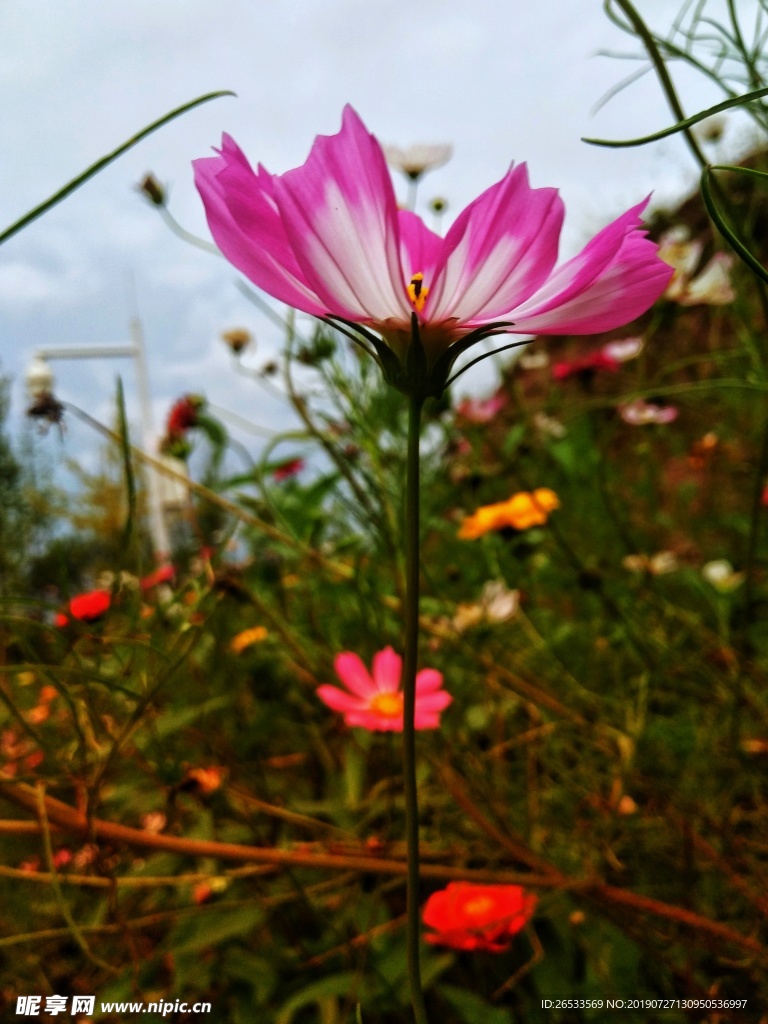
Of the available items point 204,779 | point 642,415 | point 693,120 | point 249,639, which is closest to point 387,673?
point 204,779

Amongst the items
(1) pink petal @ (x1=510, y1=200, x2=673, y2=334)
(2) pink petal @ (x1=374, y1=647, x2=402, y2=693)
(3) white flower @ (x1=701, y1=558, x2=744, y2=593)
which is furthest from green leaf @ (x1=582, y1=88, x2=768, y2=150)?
(3) white flower @ (x1=701, y1=558, x2=744, y2=593)

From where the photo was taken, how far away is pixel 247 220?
0.50 feet

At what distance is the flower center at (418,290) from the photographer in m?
0.19

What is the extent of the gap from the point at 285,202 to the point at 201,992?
0.42 m

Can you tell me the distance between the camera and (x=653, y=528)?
1043 millimetres

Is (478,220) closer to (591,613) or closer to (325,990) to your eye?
(325,990)

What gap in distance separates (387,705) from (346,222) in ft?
0.93

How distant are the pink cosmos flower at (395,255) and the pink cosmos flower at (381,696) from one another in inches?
7.7

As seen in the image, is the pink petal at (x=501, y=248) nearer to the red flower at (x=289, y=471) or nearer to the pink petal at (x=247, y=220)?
the pink petal at (x=247, y=220)

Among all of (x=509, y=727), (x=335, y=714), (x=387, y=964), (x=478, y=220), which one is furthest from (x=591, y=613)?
(x=478, y=220)

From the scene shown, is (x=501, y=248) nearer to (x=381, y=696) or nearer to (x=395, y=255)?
(x=395, y=255)

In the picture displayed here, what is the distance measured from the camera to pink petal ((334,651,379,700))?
0.39 m

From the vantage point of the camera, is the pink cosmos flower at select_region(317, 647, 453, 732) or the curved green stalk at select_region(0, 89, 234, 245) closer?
the curved green stalk at select_region(0, 89, 234, 245)

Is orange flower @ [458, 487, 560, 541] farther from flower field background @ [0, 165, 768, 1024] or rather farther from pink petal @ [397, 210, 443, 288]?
pink petal @ [397, 210, 443, 288]
